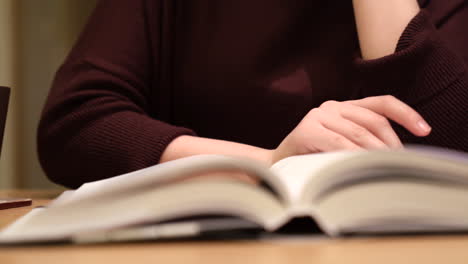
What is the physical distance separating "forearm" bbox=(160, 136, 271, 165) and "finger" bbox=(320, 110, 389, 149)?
0.14 meters

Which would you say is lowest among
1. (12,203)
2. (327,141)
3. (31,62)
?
(31,62)

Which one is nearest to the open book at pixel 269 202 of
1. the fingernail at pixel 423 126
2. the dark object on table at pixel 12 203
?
the fingernail at pixel 423 126

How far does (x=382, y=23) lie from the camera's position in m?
0.86

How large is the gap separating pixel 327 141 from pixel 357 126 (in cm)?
4

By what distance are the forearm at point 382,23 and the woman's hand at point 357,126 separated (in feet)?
0.70

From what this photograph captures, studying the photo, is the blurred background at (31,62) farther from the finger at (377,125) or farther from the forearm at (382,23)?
the finger at (377,125)

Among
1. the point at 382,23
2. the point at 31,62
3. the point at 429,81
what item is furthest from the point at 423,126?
the point at 31,62

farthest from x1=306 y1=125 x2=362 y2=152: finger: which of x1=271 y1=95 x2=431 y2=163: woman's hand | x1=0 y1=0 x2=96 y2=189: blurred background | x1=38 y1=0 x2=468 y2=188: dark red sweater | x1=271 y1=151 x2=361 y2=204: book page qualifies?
x1=0 y1=0 x2=96 y2=189: blurred background

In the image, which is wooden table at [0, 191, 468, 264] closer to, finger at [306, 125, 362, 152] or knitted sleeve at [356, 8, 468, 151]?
finger at [306, 125, 362, 152]

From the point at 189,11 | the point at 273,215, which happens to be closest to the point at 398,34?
the point at 189,11

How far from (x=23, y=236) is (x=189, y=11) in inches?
30.2

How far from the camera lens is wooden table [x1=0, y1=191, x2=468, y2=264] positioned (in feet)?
1.09

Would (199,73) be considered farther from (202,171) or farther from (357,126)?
(202,171)

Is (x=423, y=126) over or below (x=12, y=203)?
over
